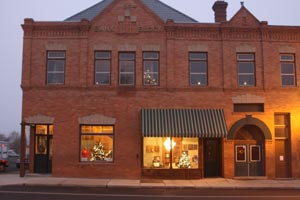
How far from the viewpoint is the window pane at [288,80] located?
24000 mm

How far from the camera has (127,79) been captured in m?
23.7

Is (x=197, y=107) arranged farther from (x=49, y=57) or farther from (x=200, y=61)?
(x=49, y=57)

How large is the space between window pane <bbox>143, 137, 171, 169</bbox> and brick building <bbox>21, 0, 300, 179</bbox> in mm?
59

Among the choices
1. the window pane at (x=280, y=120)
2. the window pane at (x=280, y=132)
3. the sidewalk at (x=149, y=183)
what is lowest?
the sidewalk at (x=149, y=183)

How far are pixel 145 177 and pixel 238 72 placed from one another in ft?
27.8

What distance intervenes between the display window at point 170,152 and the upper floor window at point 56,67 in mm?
6410

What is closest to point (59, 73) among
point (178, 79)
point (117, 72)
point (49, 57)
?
point (49, 57)

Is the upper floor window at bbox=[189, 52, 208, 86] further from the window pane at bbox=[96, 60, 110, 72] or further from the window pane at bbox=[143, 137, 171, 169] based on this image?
the window pane at bbox=[96, 60, 110, 72]

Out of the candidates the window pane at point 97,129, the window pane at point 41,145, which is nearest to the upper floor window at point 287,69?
the window pane at point 97,129

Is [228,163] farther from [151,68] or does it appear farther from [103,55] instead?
[103,55]

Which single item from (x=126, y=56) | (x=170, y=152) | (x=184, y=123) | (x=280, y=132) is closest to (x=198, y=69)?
(x=184, y=123)

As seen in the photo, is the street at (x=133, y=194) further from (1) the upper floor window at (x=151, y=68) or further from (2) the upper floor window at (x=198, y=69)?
(1) the upper floor window at (x=151, y=68)

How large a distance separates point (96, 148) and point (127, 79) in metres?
4.53

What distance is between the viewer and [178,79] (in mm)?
23609
